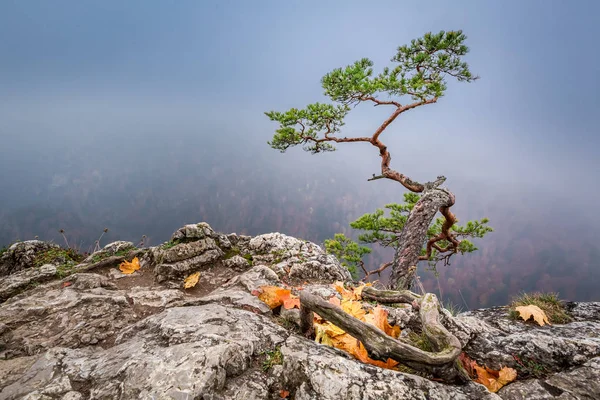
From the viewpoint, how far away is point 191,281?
18.6 ft

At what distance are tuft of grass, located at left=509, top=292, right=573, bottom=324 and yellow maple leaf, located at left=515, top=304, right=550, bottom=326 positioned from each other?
12 centimetres

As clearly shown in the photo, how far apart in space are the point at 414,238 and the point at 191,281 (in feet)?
18.6

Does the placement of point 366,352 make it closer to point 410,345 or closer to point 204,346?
point 410,345

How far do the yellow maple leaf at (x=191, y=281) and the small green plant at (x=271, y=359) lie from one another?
→ 11.1ft

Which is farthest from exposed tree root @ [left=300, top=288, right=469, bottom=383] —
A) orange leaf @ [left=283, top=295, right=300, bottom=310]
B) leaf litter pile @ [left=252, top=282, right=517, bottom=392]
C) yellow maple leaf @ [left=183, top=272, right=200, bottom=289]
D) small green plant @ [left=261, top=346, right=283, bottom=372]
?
yellow maple leaf @ [left=183, top=272, right=200, bottom=289]

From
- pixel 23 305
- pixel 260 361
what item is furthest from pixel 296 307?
pixel 23 305

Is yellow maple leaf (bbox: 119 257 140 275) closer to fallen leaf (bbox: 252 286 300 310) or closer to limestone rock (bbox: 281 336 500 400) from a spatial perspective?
fallen leaf (bbox: 252 286 300 310)

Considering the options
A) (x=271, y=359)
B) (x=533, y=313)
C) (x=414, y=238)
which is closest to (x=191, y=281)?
(x=271, y=359)

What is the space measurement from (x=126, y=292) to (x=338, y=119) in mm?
7902

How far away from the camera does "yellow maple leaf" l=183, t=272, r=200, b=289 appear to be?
18.2 feet

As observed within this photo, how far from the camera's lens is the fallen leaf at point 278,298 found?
3920 mm

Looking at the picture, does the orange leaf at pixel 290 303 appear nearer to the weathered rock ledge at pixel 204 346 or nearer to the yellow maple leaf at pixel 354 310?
the weathered rock ledge at pixel 204 346

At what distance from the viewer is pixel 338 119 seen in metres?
9.14

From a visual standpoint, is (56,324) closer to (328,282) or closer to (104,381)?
(104,381)
